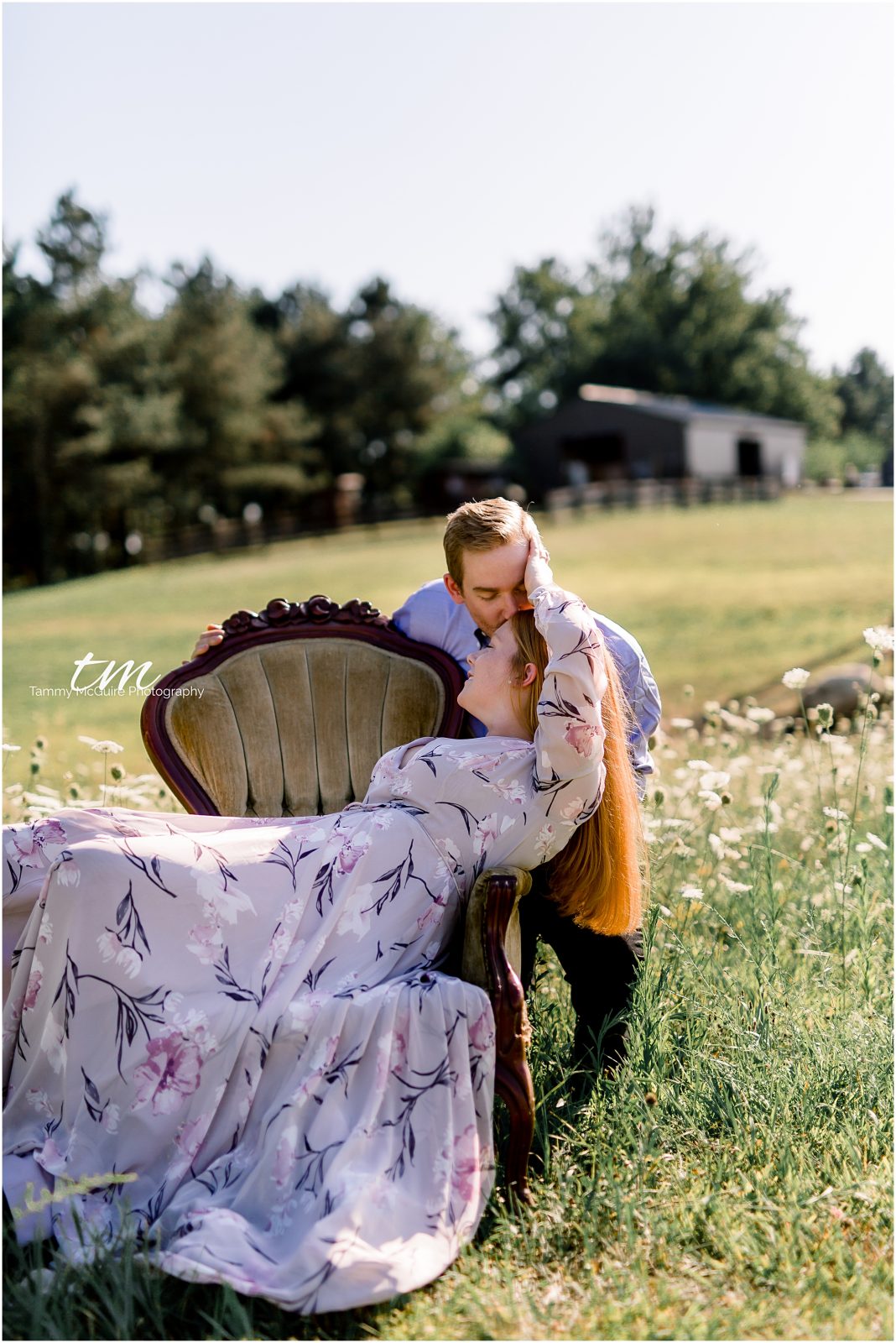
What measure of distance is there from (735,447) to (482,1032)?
37983 mm

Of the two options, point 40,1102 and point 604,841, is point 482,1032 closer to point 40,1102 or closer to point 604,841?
point 604,841

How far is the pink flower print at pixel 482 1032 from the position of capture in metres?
2.24

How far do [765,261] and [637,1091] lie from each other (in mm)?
52537

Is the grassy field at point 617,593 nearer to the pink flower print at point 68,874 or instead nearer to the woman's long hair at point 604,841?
the pink flower print at point 68,874

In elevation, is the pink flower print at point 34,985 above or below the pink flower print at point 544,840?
below

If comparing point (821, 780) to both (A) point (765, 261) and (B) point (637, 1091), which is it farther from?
(A) point (765, 261)

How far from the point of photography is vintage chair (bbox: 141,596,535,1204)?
3270 millimetres

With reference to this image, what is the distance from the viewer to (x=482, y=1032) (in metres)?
2.24

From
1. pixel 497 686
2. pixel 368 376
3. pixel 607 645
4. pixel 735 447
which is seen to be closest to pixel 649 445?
pixel 735 447

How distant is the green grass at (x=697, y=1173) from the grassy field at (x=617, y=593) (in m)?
4.03

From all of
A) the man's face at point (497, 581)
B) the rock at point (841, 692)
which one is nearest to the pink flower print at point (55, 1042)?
the man's face at point (497, 581)

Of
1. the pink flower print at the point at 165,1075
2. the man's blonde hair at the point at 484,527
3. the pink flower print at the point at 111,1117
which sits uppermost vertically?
the man's blonde hair at the point at 484,527

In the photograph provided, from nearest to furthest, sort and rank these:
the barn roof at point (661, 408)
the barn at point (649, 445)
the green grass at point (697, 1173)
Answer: the green grass at point (697, 1173) → the barn roof at point (661, 408) → the barn at point (649, 445)


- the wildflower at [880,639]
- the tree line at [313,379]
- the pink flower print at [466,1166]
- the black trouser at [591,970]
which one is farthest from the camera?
the tree line at [313,379]
